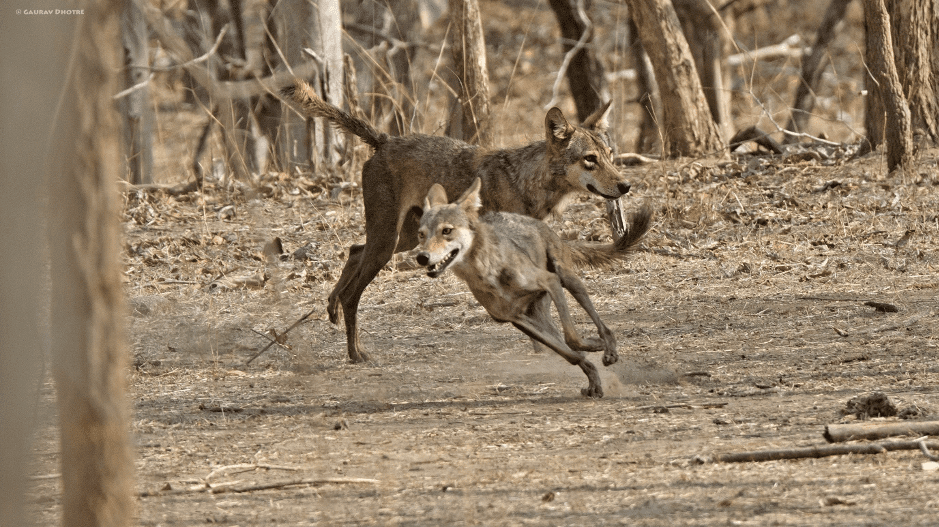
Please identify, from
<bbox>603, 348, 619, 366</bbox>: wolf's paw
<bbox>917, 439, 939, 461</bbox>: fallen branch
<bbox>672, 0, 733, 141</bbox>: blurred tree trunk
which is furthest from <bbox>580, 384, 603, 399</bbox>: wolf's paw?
<bbox>672, 0, 733, 141</bbox>: blurred tree trunk

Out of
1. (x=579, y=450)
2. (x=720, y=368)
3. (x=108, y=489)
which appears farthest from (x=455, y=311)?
(x=108, y=489)

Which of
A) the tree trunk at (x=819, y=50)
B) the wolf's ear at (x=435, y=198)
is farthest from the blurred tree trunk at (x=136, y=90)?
the wolf's ear at (x=435, y=198)

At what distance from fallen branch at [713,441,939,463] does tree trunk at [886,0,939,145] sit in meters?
7.76

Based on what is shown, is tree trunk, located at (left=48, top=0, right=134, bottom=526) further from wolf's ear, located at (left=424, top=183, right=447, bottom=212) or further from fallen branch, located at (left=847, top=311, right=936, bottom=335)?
fallen branch, located at (left=847, top=311, right=936, bottom=335)

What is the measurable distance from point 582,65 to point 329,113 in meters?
9.55

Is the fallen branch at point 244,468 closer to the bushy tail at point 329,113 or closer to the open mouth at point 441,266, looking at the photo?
the open mouth at point 441,266

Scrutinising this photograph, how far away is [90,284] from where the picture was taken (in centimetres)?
346

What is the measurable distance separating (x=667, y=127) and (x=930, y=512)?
9.39 m

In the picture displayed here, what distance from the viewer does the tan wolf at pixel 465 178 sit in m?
8.00

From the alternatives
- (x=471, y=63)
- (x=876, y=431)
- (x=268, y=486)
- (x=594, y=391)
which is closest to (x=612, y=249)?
(x=594, y=391)

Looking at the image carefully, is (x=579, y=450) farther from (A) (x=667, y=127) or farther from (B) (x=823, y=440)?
(A) (x=667, y=127)

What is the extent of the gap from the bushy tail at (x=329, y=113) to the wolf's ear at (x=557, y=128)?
1.15m

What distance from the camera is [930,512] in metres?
4.18

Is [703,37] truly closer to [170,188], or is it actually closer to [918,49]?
[918,49]
